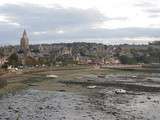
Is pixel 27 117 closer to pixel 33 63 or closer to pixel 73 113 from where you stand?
pixel 73 113

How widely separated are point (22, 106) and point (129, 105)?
13.0 m

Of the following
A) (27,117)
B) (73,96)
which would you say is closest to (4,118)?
(27,117)

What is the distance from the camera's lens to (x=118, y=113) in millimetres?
47094

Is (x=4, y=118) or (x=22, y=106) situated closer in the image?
(x=4, y=118)

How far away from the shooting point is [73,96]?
65.3 m

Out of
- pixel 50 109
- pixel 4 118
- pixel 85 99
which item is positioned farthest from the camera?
pixel 85 99

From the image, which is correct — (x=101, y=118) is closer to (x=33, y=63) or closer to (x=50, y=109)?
(x=50, y=109)

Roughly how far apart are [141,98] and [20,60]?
11174 cm

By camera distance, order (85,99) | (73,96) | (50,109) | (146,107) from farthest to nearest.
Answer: (73,96), (85,99), (146,107), (50,109)

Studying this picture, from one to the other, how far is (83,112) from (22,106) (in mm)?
8305

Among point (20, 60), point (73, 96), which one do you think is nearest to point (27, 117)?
point (73, 96)

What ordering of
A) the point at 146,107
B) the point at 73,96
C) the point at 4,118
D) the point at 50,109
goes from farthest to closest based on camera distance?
the point at 73,96
the point at 146,107
the point at 50,109
the point at 4,118

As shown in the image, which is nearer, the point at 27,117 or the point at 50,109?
the point at 27,117

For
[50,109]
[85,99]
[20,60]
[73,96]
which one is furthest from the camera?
[20,60]
